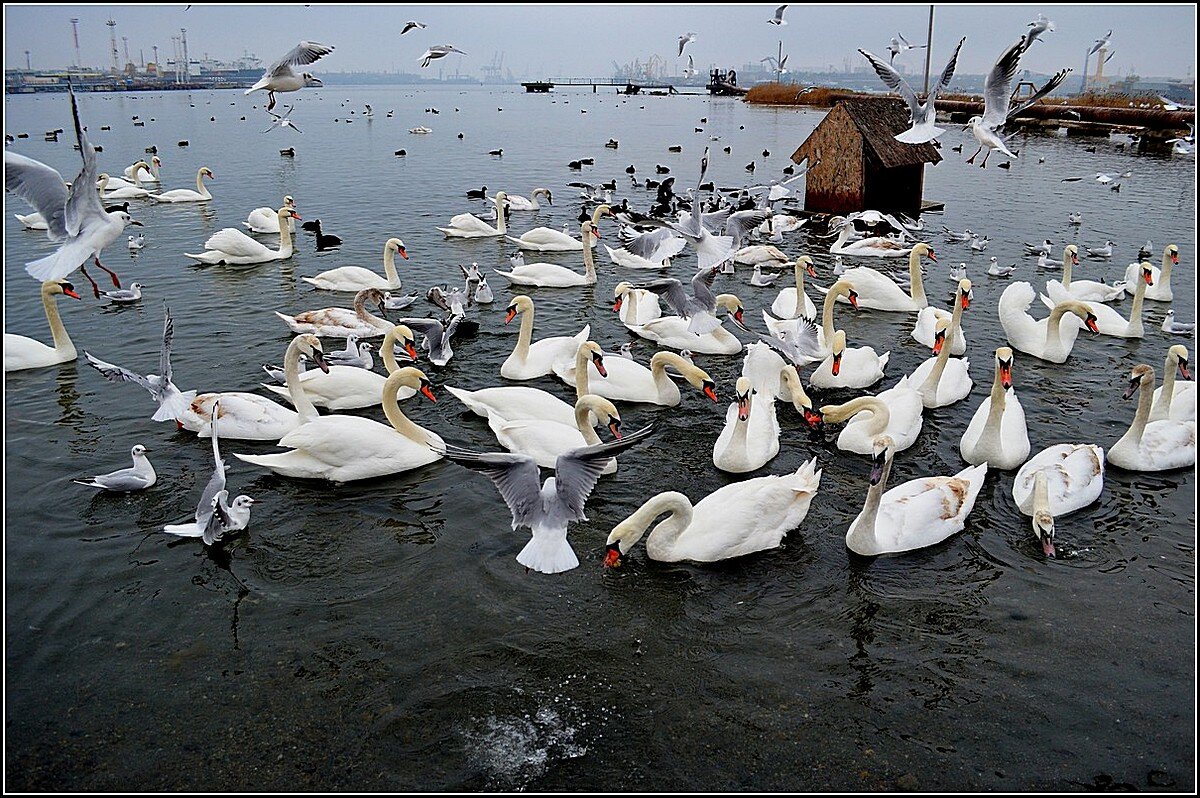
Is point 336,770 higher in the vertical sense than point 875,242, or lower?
lower

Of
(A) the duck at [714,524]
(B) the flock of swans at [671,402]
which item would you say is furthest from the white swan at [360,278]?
(A) the duck at [714,524]

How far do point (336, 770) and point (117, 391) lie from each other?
7.21 metres

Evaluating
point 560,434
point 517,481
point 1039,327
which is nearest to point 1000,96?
point 1039,327

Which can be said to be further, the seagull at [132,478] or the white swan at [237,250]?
the white swan at [237,250]

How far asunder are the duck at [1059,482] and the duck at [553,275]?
8954 millimetres

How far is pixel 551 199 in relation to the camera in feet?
81.3

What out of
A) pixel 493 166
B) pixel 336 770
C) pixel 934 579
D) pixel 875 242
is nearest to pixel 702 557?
pixel 934 579

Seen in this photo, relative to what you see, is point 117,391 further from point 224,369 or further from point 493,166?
point 493,166

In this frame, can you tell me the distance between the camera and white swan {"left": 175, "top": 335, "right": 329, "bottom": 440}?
8617 millimetres

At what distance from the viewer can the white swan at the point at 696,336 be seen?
37.4 ft

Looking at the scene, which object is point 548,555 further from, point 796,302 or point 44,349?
point 44,349

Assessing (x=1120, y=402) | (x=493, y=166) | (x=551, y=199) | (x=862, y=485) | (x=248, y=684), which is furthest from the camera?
(x=493, y=166)

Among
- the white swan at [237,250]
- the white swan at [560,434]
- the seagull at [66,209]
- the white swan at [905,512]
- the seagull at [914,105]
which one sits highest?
the seagull at [914,105]

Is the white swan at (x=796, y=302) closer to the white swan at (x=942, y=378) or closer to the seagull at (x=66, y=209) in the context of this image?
the white swan at (x=942, y=378)
